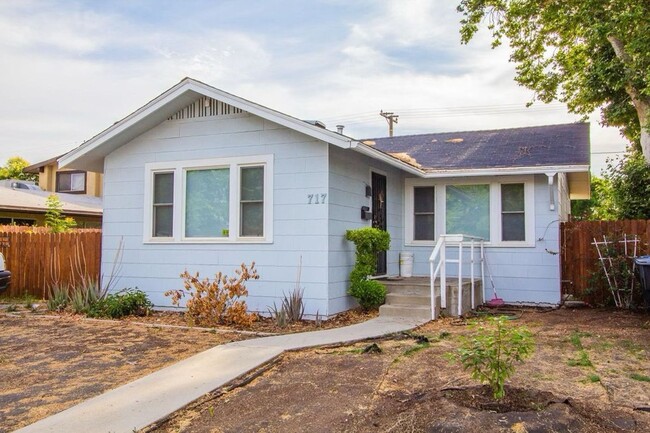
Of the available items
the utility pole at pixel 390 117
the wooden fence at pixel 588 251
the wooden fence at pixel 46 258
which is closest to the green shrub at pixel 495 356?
the wooden fence at pixel 588 251

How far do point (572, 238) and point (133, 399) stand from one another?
8393mm

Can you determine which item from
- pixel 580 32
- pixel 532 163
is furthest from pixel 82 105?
pixel 580 32

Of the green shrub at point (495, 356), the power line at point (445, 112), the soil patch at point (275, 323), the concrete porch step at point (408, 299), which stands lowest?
the soil patch at point (275, 323)

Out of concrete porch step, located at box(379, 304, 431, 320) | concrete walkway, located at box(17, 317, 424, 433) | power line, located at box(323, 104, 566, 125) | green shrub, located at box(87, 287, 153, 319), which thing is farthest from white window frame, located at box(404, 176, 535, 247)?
power line, located at box(323, 104, 566, 125)

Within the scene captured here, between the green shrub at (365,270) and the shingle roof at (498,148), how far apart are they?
266 cm

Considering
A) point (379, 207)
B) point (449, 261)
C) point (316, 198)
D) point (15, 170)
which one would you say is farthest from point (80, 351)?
point (15, 170)

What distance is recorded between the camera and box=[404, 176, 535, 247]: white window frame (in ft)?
32.4

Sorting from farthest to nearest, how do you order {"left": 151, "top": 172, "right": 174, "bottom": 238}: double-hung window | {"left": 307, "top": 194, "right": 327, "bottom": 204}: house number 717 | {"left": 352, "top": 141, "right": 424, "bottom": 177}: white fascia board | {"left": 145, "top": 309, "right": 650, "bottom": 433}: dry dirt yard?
{"left": 151, "top": 172, "right": 174, "bottom": 238}: double-hung window, {"left": 307, "top": 194, "right": 327, "bottom": 204}: house number 717, {"left": 352, "top": 141, "right": 424, "bottom": 177}: white fascia board, {"left": 145, "top": 309, "right": 650, "bottom": 433}: dry dirt yard

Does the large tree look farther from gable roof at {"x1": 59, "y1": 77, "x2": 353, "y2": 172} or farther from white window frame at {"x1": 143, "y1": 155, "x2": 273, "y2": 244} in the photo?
white window frame at {"x1": 143, "y1": 155, "x2": 273, "y2": 244}

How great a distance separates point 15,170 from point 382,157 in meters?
41.2

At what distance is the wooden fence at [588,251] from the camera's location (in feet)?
30.3

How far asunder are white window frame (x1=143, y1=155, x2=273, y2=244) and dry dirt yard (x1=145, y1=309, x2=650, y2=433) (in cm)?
315

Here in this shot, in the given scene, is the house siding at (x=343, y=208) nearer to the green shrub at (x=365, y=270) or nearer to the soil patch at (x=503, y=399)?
the green shrub at (x=365, y=270)

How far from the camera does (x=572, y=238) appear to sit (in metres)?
9.72
